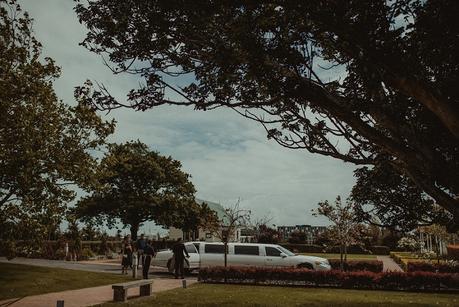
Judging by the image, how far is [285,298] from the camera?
48.8 feet

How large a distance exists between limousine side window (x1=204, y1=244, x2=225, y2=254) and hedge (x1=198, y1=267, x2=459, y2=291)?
3.81 meters

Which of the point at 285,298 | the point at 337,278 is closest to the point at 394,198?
the point at 285,298

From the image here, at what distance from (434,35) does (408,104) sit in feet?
8.82

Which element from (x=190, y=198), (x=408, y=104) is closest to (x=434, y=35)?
(x=408, y=104)

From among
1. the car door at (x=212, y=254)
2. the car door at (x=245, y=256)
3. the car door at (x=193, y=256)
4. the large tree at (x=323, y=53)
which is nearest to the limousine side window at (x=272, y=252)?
the car door at (x=245, y=256)

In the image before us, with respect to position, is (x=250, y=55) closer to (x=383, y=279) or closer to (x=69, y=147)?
(x=69, y=147)

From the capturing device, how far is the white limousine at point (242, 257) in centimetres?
2333

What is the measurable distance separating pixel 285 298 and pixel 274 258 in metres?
8.78

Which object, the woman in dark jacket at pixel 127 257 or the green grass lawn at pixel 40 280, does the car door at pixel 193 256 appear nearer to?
the woman in dark jacket at pixel 127 257

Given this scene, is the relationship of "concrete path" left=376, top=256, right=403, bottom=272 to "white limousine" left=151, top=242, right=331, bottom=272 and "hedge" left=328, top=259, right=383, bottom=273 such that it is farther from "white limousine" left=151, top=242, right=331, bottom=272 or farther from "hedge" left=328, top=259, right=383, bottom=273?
"white limousine" left=151, top=242, right=331, bottom=272

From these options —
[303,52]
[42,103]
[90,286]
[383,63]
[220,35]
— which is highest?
[42,103]

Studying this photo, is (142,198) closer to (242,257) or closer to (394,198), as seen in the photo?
(242,257)

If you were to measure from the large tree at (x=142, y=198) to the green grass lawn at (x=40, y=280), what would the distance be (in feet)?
80.6

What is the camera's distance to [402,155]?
24.3ft
